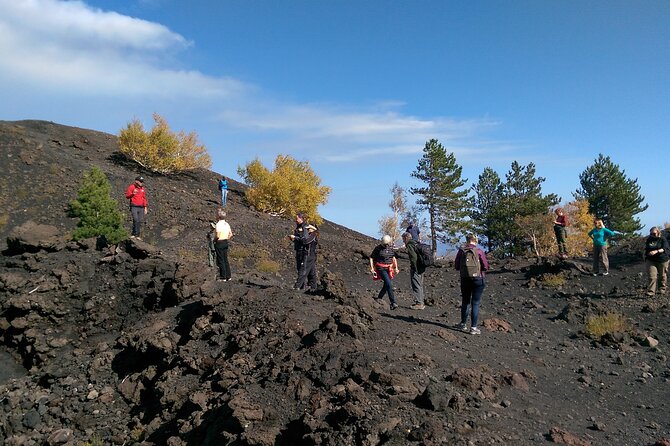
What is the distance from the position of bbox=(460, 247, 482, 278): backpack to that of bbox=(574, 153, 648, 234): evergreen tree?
36786mm

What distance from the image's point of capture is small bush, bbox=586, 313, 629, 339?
9.91 metres

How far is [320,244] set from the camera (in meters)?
22.0

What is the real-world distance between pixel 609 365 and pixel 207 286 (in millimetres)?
7566

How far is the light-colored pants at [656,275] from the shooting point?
12.2 metres

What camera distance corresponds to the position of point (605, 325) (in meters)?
10.0

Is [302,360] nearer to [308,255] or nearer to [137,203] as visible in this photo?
[308,255]

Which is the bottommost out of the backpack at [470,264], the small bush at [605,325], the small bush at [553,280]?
the small bush at [605,325]

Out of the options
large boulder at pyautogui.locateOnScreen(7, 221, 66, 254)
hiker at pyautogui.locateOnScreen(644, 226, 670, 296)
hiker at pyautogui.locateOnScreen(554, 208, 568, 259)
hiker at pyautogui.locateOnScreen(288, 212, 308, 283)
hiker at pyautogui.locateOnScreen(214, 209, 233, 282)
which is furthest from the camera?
hiker at pyautogui.locateOnScreen(554, 208, 568, 259)

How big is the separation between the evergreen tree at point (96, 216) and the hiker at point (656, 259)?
14013mm

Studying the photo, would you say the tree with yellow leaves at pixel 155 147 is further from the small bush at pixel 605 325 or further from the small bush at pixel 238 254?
the small bush at pixel 605 325

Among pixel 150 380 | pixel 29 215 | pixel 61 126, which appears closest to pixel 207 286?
pixel 150 380

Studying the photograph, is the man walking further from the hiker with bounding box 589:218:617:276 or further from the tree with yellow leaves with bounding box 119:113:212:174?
the tree with yellow leaves with bounding box 119:113:212:174

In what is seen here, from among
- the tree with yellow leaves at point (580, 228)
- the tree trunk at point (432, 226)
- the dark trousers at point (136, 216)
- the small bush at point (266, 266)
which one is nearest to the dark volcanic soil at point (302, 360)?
the dark trousers at point (136, 216)

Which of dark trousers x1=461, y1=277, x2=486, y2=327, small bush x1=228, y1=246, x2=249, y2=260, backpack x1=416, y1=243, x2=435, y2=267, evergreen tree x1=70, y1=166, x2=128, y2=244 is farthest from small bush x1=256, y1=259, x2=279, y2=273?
dark trousers x1=461, y1=277, x2=486, y2=327
